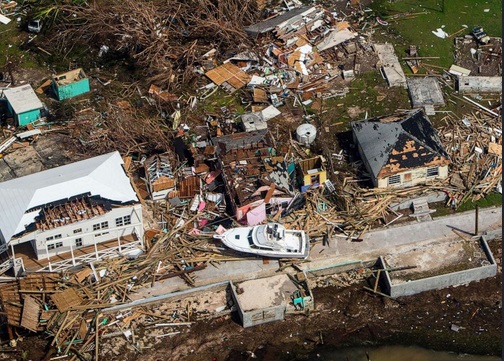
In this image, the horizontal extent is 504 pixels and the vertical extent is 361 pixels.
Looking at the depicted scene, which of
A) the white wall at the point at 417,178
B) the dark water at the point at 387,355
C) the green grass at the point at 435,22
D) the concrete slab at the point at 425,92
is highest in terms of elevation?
the green grass at the point at 435,22

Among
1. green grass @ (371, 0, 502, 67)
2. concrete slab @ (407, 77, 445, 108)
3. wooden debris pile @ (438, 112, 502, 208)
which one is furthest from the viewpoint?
green grass @ (371, 0, 502, 67)

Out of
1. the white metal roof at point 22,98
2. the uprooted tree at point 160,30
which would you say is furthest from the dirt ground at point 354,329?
the uprooted tree at point 160,30

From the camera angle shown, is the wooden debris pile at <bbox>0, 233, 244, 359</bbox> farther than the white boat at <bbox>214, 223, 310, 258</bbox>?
No

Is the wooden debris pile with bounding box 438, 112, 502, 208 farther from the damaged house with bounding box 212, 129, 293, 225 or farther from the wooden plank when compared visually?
the wooden plank

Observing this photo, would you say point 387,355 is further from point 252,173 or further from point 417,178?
point 252,173

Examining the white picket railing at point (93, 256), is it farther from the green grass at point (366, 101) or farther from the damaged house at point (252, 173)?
the green grass at point (366, 101)

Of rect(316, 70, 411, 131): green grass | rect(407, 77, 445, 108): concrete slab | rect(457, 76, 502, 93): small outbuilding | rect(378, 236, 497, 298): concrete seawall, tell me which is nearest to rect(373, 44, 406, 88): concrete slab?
rect(316, 70, 411, 131): green grass

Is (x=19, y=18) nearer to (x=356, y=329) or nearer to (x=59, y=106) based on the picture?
(x=59, y=106)

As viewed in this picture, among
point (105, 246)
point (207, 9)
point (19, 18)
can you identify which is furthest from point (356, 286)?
point (19, 18)
